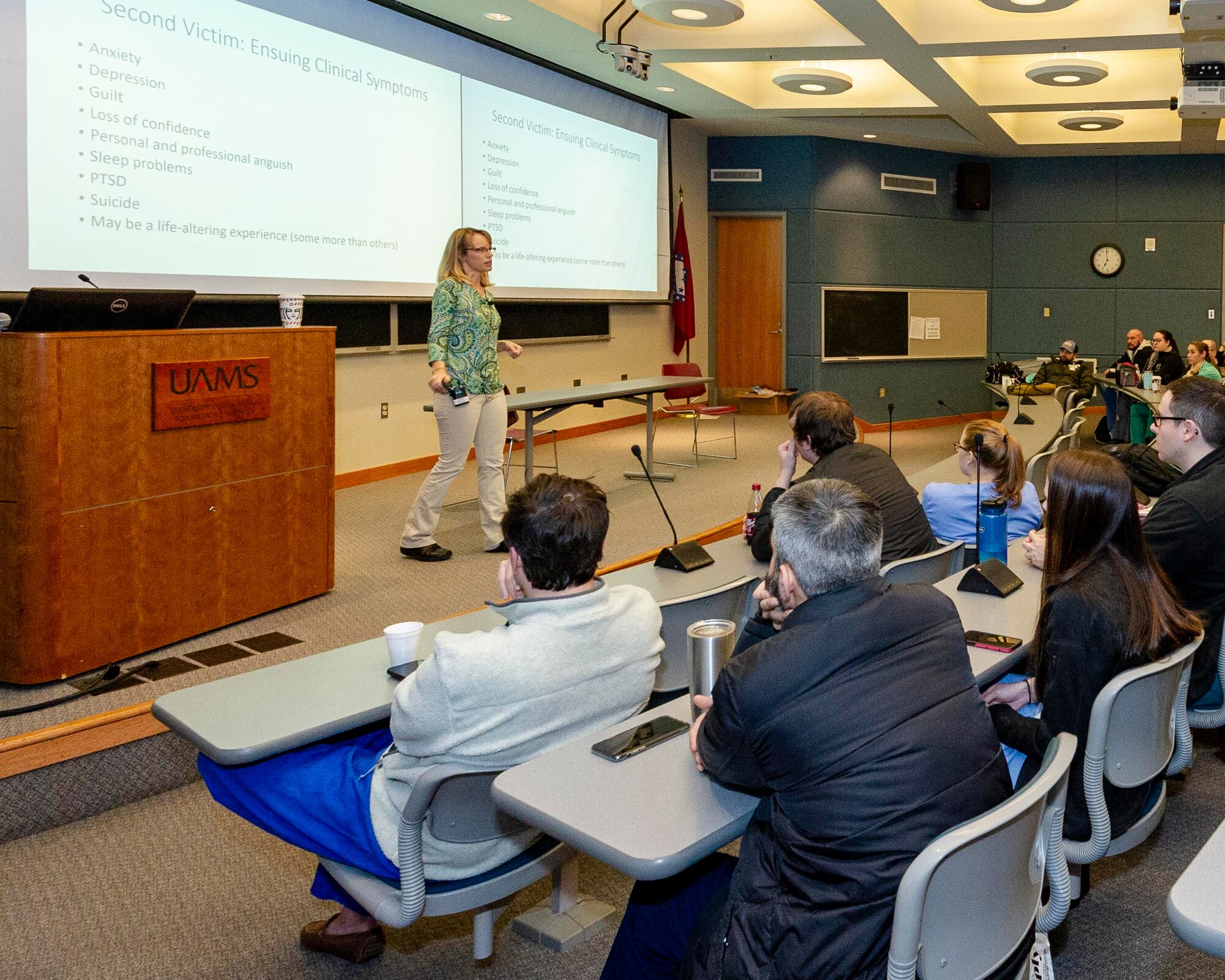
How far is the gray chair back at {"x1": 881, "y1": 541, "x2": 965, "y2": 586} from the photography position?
112 inches

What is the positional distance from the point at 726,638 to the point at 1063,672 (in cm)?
63

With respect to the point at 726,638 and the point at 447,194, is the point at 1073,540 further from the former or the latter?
the point at 447,194

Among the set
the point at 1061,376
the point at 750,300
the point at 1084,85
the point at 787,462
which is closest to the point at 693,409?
the point at 750,300

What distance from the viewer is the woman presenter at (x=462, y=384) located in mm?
5062

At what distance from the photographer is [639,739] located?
1.84 meters

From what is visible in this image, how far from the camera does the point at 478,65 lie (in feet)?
25.4

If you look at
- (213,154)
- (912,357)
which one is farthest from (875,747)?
(912,357)

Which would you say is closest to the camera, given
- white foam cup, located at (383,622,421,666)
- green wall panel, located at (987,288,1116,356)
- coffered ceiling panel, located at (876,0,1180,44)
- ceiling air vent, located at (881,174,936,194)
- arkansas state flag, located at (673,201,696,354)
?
white foam cup, located at (383,622,421,666)

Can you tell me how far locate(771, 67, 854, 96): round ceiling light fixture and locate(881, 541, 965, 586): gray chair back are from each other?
21.2 ft

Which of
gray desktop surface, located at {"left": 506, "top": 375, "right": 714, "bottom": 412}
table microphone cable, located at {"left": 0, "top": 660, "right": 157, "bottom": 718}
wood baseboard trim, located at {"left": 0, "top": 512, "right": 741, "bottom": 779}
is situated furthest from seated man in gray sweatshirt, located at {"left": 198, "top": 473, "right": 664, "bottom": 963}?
gray desktop surface, located at {"left": 506, "top": 375, "right": 714, "bottom": 412}

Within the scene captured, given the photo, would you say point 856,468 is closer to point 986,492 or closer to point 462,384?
point 986,492

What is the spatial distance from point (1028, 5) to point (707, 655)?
20.6 ft

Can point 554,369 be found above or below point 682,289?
below

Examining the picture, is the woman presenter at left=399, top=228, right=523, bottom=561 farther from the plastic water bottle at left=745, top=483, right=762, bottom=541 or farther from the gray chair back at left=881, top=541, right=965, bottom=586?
the gray chair back at left=881, top=541, right=965, bottom=586
